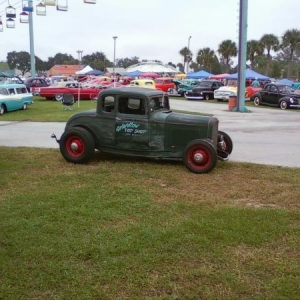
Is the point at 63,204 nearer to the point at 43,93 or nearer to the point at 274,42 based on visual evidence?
the point at 43,93

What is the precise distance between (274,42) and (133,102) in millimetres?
66192

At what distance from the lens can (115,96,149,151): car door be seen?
26.7 ft

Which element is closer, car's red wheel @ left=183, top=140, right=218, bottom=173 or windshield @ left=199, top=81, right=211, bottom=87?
car's red wheel @ left=183, top=140, right=218, bottom=173

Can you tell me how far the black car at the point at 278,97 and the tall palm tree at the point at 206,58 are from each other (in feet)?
200

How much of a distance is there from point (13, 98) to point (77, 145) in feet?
47.5

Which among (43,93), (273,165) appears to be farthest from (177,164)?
(43,93)

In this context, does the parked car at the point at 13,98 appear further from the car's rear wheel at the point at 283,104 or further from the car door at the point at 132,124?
the car's rear wheel at the point at 283,104

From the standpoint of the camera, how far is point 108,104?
845 cm

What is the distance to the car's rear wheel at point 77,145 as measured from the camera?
8.38 m

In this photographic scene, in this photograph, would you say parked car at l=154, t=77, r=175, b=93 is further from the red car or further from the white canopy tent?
the white canopy tent

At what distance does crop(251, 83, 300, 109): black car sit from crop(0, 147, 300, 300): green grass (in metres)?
20.0

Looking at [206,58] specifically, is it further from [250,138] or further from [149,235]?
[149,235]

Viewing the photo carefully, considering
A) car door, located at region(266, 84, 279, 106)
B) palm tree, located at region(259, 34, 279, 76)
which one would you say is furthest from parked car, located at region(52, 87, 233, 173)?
palm tree, located at region(259, 34, 279, 76)

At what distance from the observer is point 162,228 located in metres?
4.99
